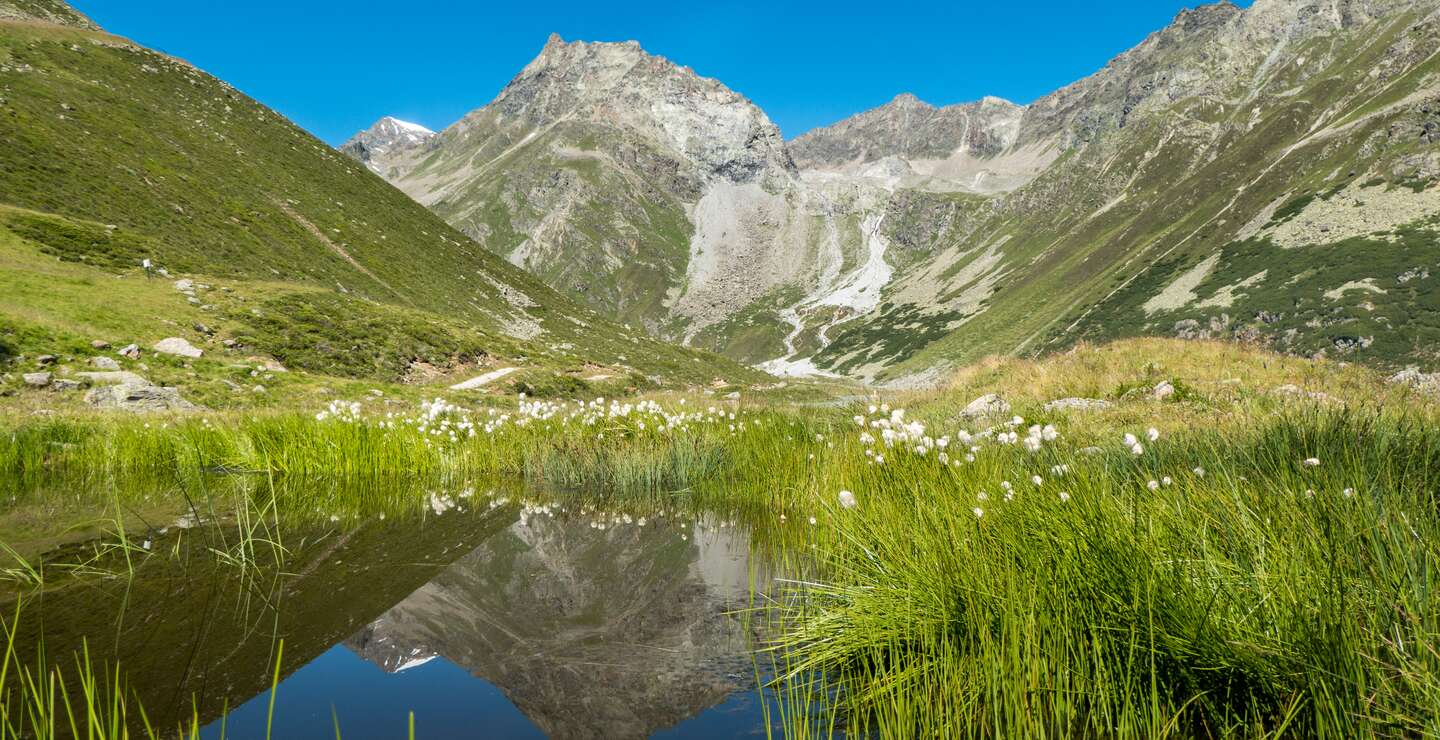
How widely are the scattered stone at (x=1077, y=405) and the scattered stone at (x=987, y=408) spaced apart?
105 cm

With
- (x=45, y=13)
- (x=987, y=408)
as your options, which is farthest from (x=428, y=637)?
(x=45, y=13)

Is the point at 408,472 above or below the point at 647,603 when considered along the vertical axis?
above

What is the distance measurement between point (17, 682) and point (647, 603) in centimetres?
429

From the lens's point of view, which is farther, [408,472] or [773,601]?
[408,472]

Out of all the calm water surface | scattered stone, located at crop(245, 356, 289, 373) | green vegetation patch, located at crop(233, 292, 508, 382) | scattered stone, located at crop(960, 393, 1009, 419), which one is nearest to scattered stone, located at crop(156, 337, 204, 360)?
scattered stone, located at crop(245, 356, 289, 373)

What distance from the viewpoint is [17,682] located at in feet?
13.0

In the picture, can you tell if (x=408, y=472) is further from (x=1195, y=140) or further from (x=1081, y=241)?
(x=1195, y=140)

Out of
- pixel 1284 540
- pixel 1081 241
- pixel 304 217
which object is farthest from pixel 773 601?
pixel 1081 241

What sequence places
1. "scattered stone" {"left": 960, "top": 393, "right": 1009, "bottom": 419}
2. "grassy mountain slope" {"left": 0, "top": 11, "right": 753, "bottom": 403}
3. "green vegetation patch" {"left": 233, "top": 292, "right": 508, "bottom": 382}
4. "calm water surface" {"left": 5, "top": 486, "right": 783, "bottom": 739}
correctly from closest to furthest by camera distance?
1. "calm water surface" {"left": 5, "top": 486, "right": 783, "bottom": 739}
2. "scattered stone" {"left": 960, "top": 393, "right": 1009, "bottom": 419}
3. "green vegetation patch" {"left": 233, "top": 292, "right": 508, "bottom": 382}
4. "grassy mountain slope" {"left": 0, "top": 11, "right": 753, "bottom": 403}

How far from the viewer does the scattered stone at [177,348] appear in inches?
952

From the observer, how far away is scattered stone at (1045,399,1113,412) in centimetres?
1478

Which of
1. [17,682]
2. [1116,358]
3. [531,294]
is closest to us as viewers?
[17,682]

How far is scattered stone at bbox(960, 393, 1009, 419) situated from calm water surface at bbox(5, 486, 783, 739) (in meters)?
8.74

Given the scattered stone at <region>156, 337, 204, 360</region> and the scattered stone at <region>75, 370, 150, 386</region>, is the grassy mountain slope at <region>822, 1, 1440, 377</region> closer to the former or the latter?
the scattered stone at <region>75, 370, 150, 386</region>
